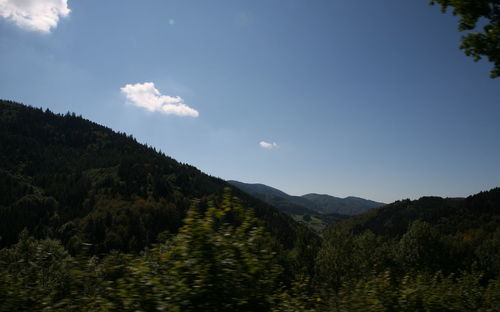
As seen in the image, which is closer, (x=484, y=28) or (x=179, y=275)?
(x=179, y=275)

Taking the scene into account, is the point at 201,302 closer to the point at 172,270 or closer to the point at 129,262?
the point at 172,270

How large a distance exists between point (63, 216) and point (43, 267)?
156662 millimetres

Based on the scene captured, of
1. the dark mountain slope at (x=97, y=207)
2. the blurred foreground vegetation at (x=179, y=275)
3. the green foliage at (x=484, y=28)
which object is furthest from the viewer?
the dark mountain slope at (x=97, y=207)

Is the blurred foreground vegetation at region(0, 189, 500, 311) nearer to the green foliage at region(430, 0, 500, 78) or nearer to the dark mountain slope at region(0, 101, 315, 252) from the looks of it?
the green foliage at region(430, 0, 500, 78)

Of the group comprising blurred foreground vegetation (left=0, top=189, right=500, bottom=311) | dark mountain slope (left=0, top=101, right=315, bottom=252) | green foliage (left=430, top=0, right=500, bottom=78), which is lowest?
dark mountain slope (left=0, top=101, right=315, bottom=252)

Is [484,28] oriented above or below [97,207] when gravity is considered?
above

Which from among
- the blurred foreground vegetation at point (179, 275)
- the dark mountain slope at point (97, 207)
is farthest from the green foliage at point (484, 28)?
the dark mountain slope at point (97, 207)

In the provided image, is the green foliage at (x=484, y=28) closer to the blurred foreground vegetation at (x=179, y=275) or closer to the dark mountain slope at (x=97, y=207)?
the blurred foreground vegetation at (x=179, y=275)

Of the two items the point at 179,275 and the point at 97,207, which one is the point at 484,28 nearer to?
the point at 179,275

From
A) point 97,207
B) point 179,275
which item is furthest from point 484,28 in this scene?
point 97,207

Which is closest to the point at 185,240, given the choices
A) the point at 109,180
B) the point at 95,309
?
the point at 95,309

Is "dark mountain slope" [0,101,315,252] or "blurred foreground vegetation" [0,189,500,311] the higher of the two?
"blurred foreground vegetation" [0,189,500,311]

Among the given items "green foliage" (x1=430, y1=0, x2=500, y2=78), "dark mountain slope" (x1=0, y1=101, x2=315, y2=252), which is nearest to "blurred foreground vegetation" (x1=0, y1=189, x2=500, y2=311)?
"green foliage" (x1=430, y1=0, x2=500, y2=78)

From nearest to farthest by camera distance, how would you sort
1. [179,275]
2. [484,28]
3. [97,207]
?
1. [179,275]
2. [484,28]
3. [97,207]
